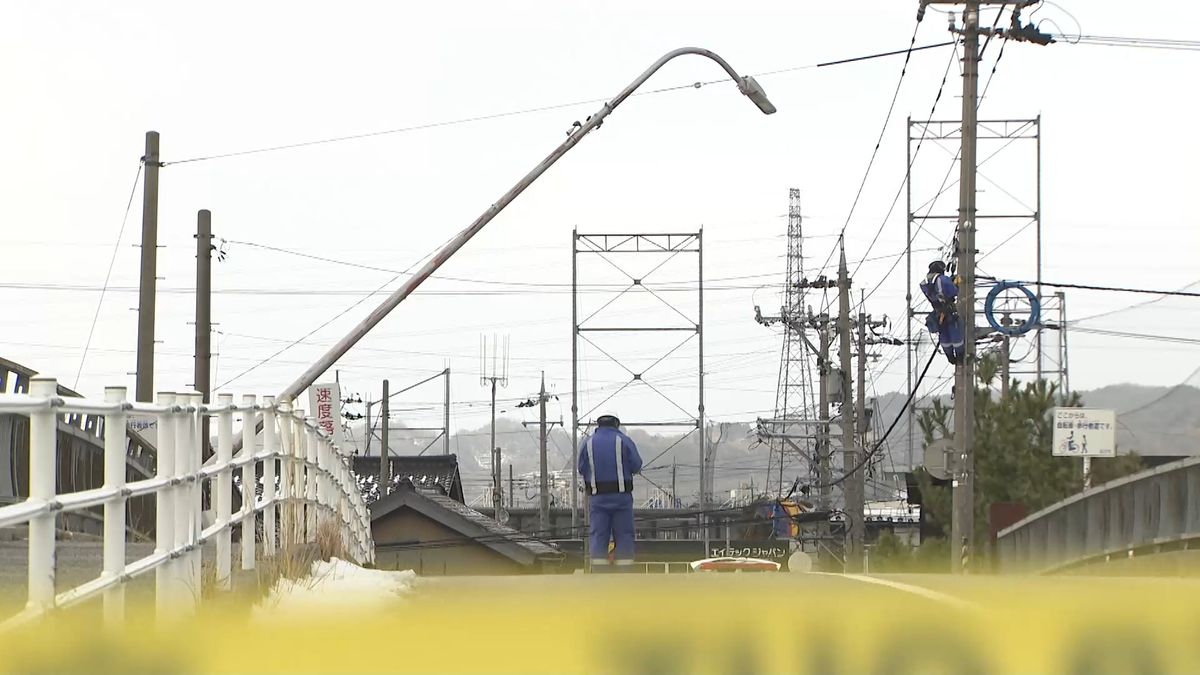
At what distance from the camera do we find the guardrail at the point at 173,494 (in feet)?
22.2

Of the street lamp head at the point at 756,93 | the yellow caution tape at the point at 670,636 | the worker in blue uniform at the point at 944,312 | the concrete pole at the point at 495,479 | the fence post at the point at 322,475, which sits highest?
the street lamp head at the point at 756,93

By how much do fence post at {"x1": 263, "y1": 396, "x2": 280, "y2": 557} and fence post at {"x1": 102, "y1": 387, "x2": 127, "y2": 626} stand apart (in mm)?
4064

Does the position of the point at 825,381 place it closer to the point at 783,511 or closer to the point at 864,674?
the point at 783,511

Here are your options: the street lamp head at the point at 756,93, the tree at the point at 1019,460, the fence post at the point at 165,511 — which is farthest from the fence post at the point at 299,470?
the tree at the point at 1019,460

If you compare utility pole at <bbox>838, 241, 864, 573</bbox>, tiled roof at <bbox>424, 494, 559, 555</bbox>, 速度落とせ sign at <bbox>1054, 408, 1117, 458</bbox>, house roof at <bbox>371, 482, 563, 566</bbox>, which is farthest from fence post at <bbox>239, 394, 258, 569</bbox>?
tiled roof at <bbox>424, 494, 559, 555</bbox>

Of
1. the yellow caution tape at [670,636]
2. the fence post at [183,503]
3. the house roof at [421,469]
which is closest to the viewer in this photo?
the yellow caution tape at [670,636]

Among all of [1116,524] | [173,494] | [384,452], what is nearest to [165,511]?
[173,494]

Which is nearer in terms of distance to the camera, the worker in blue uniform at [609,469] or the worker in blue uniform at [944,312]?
the worker in blue uniform at [609,469]

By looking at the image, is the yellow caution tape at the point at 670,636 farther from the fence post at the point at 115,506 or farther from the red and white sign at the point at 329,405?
the red and white sign at the point at 329,405

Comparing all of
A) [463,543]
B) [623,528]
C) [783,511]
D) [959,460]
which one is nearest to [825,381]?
[783,511]

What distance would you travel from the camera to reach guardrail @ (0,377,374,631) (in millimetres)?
6781

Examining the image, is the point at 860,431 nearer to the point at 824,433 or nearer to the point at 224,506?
the point at 824,433

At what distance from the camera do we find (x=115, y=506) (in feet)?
26.2

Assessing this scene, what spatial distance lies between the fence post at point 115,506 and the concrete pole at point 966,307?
2288 centimetres
